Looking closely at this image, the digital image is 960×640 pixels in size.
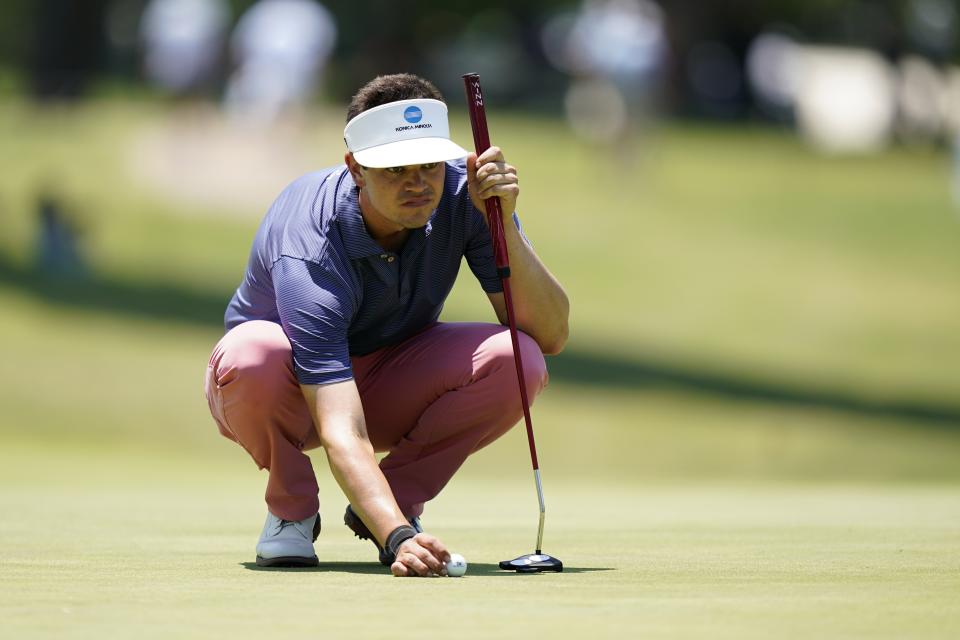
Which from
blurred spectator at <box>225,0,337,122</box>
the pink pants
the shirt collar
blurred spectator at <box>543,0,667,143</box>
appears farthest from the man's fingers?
blurred spectator at <box>543,0,667,143</box>

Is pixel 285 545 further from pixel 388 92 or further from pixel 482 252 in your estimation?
pixel 388 92

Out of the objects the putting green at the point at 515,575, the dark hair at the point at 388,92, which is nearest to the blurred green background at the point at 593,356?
the putting green at the point at 515,575

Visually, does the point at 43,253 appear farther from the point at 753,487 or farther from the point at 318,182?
the point at 318,182

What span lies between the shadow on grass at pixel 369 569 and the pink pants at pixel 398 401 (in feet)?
0.63

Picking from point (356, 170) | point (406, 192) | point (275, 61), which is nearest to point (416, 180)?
point (406, 192)

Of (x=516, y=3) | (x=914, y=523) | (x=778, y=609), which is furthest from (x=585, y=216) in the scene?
Answer: (x=516, y=3)

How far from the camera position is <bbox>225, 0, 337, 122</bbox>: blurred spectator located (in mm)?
19453

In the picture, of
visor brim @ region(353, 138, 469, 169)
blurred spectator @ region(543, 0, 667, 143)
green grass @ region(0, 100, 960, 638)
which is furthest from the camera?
blurred spectator @ region(543, 0, 667, 143)

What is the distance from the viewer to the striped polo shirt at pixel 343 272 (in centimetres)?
516

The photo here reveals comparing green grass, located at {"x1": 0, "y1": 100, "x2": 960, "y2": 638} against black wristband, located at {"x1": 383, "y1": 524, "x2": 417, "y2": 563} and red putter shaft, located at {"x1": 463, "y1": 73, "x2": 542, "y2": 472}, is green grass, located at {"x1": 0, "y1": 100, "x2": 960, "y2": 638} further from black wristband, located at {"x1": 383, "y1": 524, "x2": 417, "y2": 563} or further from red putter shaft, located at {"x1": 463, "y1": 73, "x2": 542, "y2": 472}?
red putter shaft, located at {"x1": 463, "y1": 73, "x2": 542, "y2": 472}

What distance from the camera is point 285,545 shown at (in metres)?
5.30

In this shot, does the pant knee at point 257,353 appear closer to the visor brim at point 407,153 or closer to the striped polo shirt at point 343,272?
the striped polo shirt at point 343,272

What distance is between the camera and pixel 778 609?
412 centimetres

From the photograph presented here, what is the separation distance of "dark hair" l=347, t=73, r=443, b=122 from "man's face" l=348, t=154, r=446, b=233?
0.19 metres
